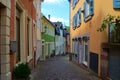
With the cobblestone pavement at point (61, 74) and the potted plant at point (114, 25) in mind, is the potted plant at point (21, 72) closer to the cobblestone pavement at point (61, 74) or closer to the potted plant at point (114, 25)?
the potted plant at point (114, 25)

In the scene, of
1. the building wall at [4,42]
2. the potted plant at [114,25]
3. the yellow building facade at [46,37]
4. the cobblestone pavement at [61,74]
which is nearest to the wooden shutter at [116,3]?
the potted plant at [114,25]

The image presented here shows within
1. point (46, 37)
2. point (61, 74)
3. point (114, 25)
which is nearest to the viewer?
point (114, 25)

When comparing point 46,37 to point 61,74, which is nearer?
point 61,74

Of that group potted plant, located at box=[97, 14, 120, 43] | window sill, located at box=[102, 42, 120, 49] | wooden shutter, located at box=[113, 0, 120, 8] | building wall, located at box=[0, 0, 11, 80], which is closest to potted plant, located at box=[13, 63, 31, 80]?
building wall, located at box=[0, 0, 11, 80]

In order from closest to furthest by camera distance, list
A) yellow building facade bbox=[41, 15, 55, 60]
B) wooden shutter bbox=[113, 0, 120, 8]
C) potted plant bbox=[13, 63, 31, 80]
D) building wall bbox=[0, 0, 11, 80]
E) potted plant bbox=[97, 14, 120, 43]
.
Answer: building wall bbox=[0, 0, 11, 80]
potted plant bbox=[13, 63, 31, 80]
potted plant bbox=[97, 14, 120, 43]
wooden shutter bbox=[113, 0, 120, 8]
yellow building facade bbox=[41, 15, 55, 60]

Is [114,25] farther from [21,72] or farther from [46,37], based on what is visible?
[46,37]

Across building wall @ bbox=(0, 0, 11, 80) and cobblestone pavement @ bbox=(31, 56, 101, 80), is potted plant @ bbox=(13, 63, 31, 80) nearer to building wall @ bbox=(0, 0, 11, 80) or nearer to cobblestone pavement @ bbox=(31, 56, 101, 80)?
building wall @ bbox=(0, 0, 11, 80)

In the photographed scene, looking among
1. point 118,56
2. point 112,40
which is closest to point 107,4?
point 112,40

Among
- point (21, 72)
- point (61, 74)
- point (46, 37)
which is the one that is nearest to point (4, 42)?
point (21, 72)

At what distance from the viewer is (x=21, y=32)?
12.8 m

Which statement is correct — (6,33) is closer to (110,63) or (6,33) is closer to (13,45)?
(13,45)

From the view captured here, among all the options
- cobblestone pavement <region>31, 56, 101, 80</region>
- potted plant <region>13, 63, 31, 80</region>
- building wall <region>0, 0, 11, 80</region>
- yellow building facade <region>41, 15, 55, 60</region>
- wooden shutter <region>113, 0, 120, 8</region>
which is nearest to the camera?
building wall <region>0, 0, 11, 80</region>

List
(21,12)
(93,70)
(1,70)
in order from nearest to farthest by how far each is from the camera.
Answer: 1. (1,70)
2. (21,12)
3. (93,70)

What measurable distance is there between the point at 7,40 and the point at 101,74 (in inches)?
285
